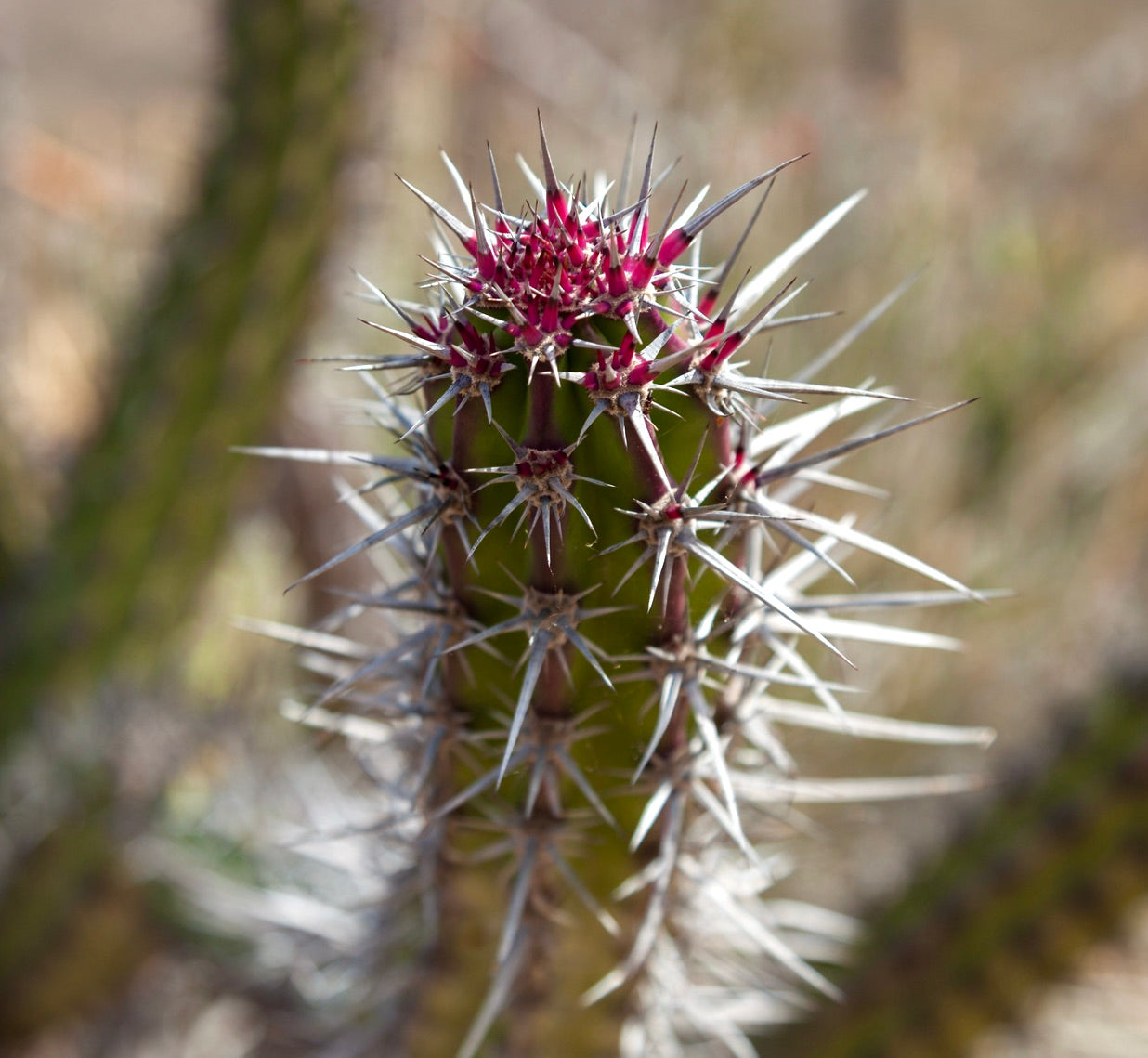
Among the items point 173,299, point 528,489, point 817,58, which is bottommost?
point 528,489

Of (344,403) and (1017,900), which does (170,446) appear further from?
(1017,900)

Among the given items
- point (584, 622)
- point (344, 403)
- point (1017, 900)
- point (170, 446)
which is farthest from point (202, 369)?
point (1017, 900)

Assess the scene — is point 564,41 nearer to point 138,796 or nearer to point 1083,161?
point 1083,161

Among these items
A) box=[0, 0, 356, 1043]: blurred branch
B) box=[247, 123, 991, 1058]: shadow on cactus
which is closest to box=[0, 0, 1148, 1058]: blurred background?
box=[0, 0, 356, 1043]: blurred branch

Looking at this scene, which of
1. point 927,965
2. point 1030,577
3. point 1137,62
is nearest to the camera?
point 927,965

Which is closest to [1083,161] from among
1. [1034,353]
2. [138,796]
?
[1034,353]

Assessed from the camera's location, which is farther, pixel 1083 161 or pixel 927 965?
pixel 1083 161

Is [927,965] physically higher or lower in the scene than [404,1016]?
higher
